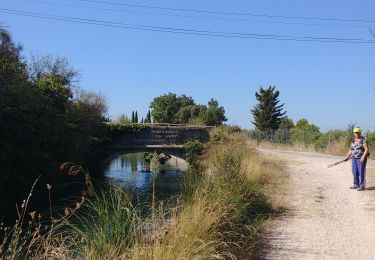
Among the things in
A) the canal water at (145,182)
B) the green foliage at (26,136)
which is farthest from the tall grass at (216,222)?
the green foliage at (26,136)

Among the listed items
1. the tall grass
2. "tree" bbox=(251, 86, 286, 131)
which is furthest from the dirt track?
"tree" bbox=(251, 86, 286, 131)

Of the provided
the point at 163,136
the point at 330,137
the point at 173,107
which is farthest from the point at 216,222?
the point at 173,107

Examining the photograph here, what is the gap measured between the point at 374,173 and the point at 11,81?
16569 mm

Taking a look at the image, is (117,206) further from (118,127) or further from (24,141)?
(118,127)

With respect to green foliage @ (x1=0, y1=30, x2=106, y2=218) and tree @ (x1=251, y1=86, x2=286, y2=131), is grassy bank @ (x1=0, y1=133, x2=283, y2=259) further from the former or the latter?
tree @ (x1=251, y1=86, x2=286, y2=131)

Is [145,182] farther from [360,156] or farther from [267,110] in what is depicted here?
[267,110]

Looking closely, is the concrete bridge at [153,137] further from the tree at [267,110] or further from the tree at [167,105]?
the tree at [167,105]

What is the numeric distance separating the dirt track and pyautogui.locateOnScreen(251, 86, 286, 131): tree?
62828 millimetres

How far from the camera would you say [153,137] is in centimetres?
4678

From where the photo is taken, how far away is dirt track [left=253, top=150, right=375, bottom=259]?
743 cm

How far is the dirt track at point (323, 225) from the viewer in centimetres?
743

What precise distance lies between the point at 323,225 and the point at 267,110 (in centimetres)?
7026

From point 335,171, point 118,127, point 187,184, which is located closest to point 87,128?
point 118,127

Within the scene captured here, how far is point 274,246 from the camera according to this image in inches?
306
